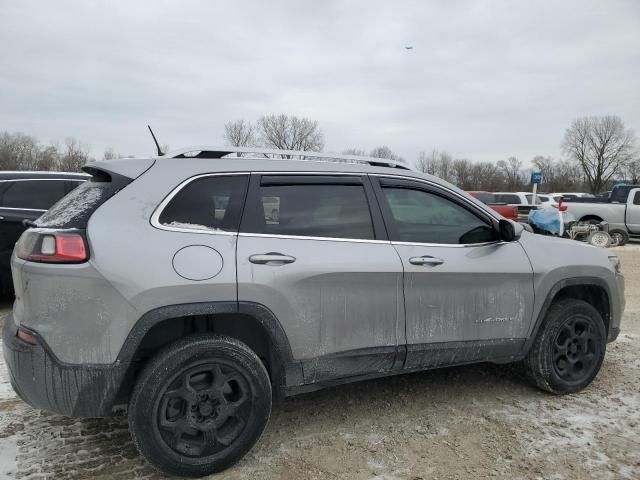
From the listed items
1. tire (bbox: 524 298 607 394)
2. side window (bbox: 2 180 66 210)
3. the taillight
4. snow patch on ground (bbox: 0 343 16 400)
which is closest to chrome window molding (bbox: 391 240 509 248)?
tire (bbox: 524 298 607 394)

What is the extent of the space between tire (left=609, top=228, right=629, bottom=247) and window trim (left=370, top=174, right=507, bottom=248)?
47.7 feet

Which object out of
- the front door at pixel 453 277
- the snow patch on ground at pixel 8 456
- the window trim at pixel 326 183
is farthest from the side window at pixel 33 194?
the front door at pixel 453 277

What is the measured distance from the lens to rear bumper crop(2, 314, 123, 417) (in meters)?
2.50

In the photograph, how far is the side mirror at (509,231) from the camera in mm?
3527

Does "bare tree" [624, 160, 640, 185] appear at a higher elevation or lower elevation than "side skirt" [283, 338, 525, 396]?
higher

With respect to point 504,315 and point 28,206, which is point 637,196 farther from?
point 28,206

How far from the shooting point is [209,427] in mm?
2742

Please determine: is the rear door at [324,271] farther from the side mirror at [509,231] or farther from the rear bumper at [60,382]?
the side mirror at [509,231]

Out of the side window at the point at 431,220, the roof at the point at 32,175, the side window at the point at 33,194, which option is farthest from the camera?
the roof at the point at 32,175

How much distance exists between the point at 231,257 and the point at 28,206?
5272mm

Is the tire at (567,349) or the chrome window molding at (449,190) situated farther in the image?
the tire at (567,349)

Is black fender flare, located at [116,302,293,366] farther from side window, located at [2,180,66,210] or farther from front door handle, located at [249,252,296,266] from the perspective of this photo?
side window, located at [2,180,66,210]

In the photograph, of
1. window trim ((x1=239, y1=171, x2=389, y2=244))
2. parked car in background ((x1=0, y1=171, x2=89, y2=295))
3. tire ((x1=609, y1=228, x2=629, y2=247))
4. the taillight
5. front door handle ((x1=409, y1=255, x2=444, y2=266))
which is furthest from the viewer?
tire ((x1=609, y1=228, x2=629, y2=247))

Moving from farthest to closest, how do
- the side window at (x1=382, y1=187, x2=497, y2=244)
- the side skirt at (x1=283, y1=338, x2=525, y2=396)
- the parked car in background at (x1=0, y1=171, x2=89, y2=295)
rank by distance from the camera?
the parked car in background at (x1=0, y1=171, x2=89, y2=295), the side window at (x1=382, y1=187, x2=497, y2=244), the side skirt at (x1=283, y1=338, x2=525, y2=396)
